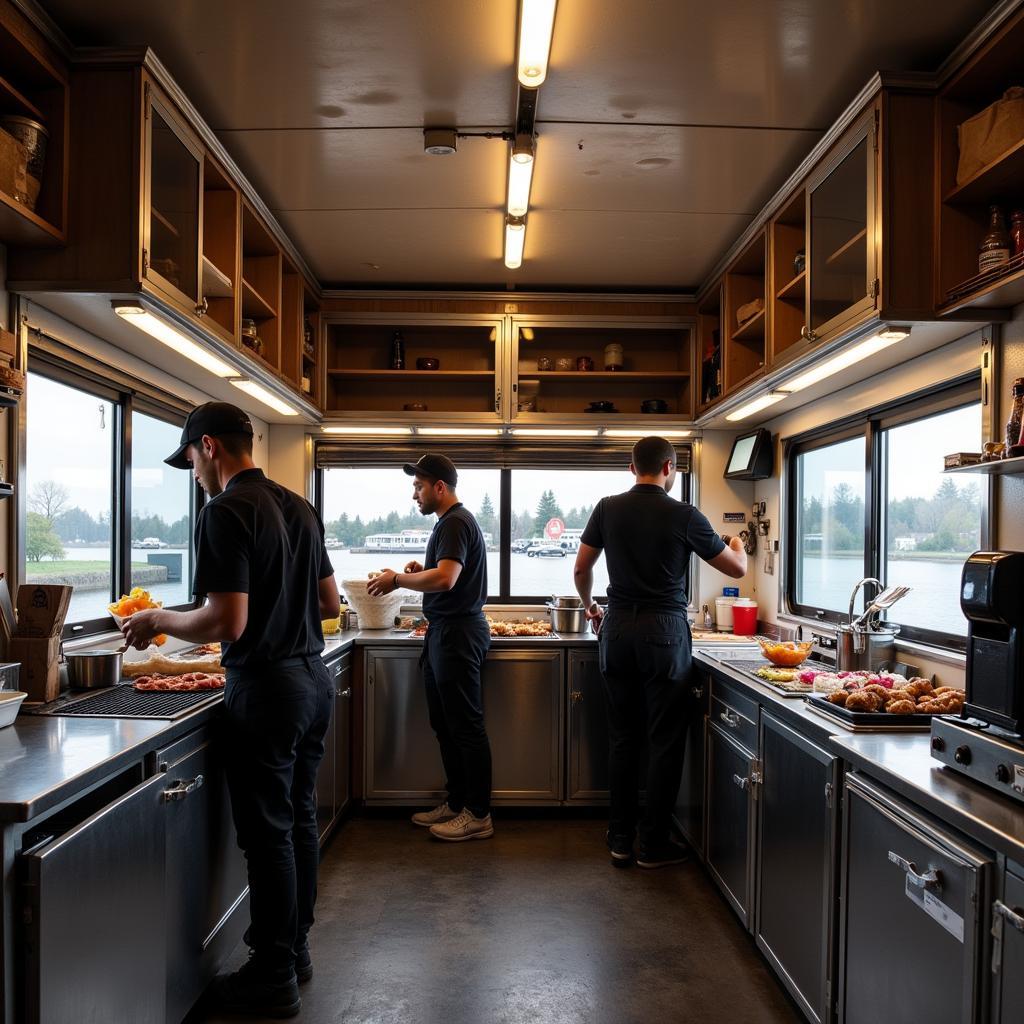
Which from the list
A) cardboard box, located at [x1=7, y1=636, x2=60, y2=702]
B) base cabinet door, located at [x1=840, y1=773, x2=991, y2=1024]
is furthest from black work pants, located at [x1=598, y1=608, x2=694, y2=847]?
cardboard box, located at [x1=7, y1=636, x2=60, y2=702]

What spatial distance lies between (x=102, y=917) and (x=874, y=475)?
3.13 m

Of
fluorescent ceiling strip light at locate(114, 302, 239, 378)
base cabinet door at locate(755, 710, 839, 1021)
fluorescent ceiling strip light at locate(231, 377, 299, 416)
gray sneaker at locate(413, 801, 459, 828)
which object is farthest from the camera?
gray sneaker at locate(413, 801, 459, 828)

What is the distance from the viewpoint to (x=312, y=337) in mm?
4512

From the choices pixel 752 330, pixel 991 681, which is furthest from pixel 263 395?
pixel 991 681

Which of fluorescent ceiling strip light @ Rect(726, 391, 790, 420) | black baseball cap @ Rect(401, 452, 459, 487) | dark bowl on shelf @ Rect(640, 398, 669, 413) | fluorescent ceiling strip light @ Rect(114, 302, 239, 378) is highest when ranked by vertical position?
dark bowl on shelf @ Rect(640, 398, 669, 413)

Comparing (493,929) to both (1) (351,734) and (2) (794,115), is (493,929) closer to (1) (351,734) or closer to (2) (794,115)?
(1) (351,734)

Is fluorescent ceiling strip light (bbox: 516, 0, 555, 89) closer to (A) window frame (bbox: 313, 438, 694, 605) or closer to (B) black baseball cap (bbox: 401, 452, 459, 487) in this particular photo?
(B) black baseball cap (bbox: 401, 452, 459, 487)

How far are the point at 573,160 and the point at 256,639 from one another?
6.70 ft

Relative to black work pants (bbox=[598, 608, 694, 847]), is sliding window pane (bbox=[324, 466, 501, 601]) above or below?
above

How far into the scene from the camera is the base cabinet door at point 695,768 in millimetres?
3250

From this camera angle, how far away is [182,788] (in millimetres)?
2020

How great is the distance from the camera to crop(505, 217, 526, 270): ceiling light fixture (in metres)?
3.40

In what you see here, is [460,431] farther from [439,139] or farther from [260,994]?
[260,994]

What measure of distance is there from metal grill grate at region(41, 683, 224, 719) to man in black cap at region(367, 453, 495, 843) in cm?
117
